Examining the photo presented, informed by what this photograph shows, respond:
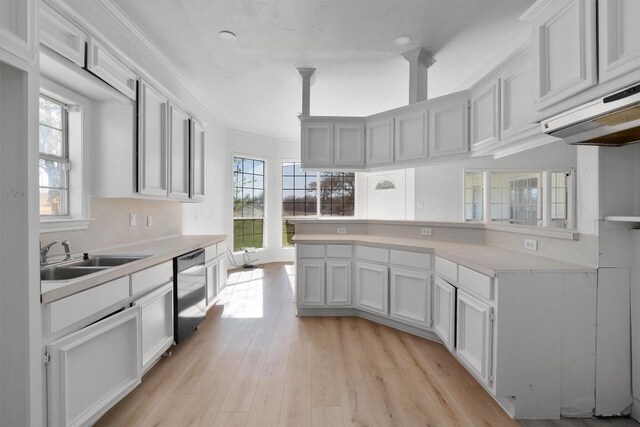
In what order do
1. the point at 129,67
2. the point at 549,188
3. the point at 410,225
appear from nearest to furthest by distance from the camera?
1. the point at 549,188
2. the point at 129,67
3. the point at 410,225

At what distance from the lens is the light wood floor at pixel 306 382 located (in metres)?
1.75

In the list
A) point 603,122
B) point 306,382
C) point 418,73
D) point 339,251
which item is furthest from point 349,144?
point 306,382

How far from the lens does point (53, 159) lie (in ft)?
6.81

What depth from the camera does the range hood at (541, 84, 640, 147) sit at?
4.23 ft

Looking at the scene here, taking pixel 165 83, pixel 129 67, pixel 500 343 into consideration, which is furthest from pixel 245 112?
pixel 500 343

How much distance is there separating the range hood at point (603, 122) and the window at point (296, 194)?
5333mm

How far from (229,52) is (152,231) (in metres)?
2.05

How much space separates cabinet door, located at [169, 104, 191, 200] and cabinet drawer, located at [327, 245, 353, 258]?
65.0 inches

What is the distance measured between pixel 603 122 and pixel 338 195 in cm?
556

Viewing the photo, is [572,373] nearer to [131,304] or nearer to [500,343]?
[500,343]

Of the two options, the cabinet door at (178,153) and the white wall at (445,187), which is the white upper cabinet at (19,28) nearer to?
the cabinet door at (178,153)

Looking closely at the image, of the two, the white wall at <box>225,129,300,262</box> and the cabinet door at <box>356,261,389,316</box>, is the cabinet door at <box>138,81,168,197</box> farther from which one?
the white wall at <box>225,129,300,262</box>

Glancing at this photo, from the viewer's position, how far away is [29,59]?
3.92 feet

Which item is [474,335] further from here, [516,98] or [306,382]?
[516,98]
